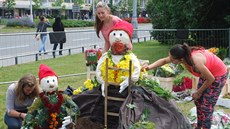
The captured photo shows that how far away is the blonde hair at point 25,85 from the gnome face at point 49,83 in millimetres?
438

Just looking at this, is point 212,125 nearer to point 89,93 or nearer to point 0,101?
point 89,93

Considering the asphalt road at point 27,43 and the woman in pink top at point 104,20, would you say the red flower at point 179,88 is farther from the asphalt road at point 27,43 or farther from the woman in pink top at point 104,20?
the asphalt road at point 27,43

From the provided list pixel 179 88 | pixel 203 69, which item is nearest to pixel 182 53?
pixel 203 69

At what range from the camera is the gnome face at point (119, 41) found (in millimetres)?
5259

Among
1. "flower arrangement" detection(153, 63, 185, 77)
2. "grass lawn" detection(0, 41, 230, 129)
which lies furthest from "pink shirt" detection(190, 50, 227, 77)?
"flower arrangement" detection(153, 63, 185, 77)

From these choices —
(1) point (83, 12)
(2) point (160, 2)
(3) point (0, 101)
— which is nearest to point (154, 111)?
(3) point (0, 101)

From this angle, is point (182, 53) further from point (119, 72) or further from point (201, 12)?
point (201, 12)

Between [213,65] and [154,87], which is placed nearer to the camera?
[213,65]

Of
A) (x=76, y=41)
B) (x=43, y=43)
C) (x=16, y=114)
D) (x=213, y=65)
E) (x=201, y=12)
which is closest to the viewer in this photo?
(x=213, y=65)

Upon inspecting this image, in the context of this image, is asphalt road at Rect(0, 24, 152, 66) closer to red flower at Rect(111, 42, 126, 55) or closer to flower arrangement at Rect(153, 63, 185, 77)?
flower arrangement at Rect(153, 63, 185, 77)

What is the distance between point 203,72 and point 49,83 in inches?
75.5

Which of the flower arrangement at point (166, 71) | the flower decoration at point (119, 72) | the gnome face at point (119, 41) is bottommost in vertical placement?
the flower arrangement at point (166, 71)

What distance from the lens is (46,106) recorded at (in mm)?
5055

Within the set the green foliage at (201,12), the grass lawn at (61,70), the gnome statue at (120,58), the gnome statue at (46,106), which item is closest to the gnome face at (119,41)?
the gnome statue at (120,58)
